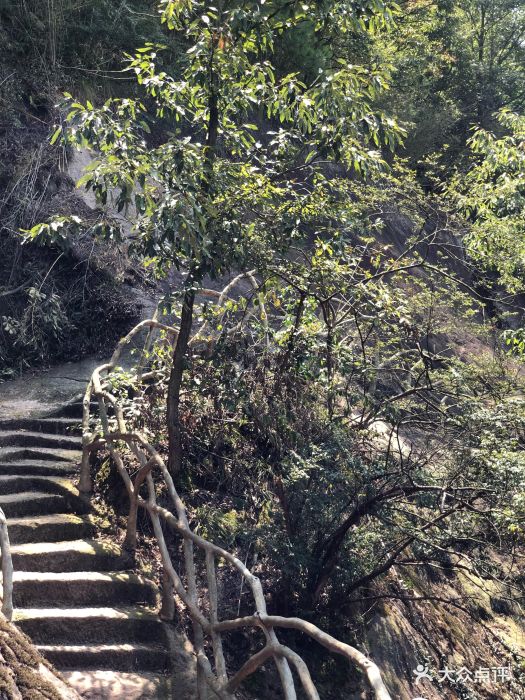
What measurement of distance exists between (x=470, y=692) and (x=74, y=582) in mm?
4193

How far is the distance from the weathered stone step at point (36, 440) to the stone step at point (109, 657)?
2.73 meters

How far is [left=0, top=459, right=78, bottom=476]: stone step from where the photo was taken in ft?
24.5

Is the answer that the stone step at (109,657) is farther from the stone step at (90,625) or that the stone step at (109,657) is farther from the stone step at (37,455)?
the stone step at (37,455)

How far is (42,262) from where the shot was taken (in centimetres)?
1102

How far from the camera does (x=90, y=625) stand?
5949mm

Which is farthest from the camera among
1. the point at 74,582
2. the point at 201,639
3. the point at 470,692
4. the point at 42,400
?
the point at 42,400

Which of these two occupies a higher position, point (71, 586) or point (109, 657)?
point (71, 586)

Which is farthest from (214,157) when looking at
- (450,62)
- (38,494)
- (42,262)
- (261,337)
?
(450,62)

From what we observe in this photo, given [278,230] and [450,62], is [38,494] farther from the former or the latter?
[450,62]

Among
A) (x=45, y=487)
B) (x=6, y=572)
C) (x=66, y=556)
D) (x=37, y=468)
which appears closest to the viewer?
(x=6, y=572)

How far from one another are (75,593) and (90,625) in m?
0.36

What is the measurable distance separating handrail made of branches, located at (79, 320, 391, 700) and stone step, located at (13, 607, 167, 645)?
0.19 m

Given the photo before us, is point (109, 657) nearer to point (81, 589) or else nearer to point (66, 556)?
point (81, 589)

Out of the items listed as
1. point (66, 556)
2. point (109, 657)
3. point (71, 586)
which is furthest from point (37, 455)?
point (109, 657)
